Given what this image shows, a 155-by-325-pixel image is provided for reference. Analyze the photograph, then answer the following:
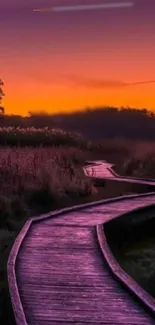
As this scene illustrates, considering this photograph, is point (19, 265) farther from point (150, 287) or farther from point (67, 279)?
point (150, 287)

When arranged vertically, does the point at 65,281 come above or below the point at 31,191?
below

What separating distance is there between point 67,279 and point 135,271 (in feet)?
5.44

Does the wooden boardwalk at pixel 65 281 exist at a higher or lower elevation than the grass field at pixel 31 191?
lower

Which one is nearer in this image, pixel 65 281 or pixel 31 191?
pixel 65 281

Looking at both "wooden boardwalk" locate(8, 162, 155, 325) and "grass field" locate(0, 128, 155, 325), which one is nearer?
"wooden boardwalk" locate(8, 162, 155, 325)

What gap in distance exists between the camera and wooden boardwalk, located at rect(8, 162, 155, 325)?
5641 mm

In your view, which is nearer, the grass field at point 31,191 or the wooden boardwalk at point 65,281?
the wooden boardwalk at point 65,281

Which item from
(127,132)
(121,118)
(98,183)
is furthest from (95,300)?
(121,118)

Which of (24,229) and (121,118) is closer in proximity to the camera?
(24,229)

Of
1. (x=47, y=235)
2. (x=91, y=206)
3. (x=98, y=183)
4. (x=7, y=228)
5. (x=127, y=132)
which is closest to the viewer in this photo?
(x=47, y=235)

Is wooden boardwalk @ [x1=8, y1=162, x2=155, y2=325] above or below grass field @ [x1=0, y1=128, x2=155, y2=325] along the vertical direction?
below

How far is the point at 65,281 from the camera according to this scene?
22.2 feet

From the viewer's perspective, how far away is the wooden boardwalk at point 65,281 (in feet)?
18.5

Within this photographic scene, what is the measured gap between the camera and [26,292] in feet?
20.6
